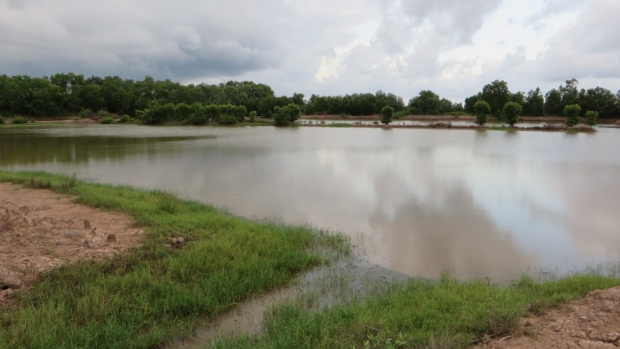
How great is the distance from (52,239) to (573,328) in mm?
5980

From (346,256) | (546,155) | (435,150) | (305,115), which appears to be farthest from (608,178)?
(305,115)

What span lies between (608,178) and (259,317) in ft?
41.9

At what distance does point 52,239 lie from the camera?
5125mm

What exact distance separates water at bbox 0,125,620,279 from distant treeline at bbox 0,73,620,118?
34.6 meters

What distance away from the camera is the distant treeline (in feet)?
168

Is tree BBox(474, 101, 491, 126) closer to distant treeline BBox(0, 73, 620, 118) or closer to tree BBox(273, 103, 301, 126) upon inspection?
distant treeline BBox(0, 73, 620, 118)

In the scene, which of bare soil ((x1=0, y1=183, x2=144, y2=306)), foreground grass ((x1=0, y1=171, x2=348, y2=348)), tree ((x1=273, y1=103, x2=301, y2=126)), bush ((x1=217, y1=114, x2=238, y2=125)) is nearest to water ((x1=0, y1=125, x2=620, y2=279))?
foreground grass ((x1=0, y1=171, x2=348, y2=348))

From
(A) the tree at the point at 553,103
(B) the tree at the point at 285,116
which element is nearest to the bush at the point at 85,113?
(B) the tree at the point at 285,116

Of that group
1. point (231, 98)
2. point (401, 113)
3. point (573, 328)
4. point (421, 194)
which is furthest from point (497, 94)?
point (573, 328)

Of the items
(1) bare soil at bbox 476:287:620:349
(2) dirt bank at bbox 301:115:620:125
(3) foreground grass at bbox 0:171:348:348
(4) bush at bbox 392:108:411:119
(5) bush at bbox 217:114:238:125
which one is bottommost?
(3) foreground grass at bbox 0:171:348:348

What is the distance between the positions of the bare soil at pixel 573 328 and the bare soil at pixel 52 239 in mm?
4527

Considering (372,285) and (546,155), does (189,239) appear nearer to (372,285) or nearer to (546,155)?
(372,285)

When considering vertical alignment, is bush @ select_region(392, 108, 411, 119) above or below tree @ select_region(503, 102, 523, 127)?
above

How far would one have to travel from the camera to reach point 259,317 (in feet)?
12.8
